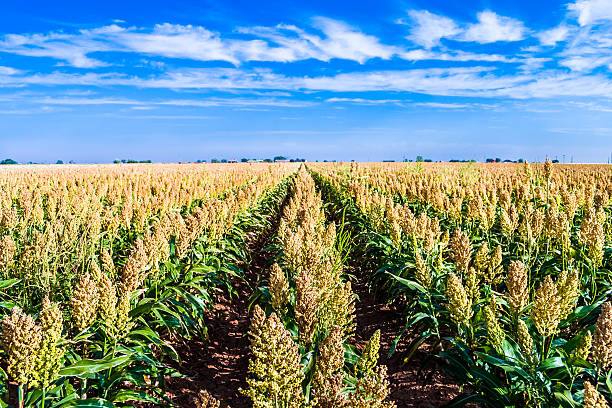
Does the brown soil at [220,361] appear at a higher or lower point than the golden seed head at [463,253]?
lower

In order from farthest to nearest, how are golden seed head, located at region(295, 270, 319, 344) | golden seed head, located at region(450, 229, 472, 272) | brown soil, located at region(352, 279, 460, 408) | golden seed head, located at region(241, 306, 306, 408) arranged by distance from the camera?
brown soil, located at region(352, 279, 460, 408)
golden seed head, located at region(450, 229, 472, 272)
golden seed head, located at region(295, 270, 319, 344)
golden seed head, located at region(241, 306, 306, 408)

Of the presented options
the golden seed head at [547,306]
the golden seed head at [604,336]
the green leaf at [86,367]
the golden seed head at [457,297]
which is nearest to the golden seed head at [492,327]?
the golden seed head at [457,297]

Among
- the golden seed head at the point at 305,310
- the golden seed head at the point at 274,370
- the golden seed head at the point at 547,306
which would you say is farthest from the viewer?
the golden seed head at the point at 305,310

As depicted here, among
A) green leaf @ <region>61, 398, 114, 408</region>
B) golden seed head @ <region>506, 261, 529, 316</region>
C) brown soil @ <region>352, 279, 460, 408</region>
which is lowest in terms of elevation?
brown soil @ <region>352, 279, 460, 408</region>

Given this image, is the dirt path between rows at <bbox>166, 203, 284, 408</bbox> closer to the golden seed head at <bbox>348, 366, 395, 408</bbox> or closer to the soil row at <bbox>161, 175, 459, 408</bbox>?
the soil row at <bbox>161, 175, 459, 408</bbox>

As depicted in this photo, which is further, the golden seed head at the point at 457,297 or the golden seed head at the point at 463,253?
the golden seed head at the point at 463,253

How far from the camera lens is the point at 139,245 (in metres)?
3.36

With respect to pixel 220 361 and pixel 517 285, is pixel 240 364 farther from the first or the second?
pixel 517 285

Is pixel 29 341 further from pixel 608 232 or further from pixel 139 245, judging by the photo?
pixel 608 232

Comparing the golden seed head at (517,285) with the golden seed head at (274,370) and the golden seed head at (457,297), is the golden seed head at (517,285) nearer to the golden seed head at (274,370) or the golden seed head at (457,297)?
the golden seed head at (457,297)

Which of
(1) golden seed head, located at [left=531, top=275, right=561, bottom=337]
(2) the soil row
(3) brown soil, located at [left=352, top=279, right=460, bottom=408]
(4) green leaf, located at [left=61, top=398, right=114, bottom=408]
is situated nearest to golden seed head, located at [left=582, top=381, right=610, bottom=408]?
(1) golden seed head, located at [left=531, top=275, right=561, bottom=337]

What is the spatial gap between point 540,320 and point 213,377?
3380 millimetres

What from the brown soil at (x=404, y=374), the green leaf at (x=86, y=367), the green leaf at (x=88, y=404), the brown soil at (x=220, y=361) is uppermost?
the green leaf at (x=86, y=367)

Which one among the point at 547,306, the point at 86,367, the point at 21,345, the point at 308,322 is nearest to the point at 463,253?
the point at 547,306
